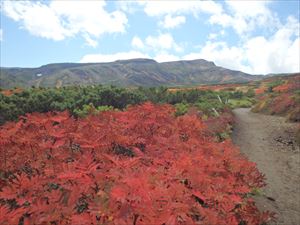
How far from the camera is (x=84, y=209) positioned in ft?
10.9

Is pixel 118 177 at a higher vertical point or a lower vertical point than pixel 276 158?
higher

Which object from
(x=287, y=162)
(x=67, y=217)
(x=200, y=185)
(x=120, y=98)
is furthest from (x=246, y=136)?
(x=67, y=217)

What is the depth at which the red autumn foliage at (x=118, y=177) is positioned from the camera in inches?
112

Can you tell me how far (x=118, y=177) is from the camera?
333 cm

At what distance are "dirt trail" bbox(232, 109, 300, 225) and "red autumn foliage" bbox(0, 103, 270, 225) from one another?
3733 millimetres

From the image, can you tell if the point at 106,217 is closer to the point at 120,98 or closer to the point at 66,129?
the point at 66,129

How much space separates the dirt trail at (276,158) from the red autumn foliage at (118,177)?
147 inches

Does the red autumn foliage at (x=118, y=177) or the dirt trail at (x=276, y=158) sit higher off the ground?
the red autumn foliage at (x=118, y=177)

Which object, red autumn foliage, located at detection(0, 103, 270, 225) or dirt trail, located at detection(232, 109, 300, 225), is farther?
dirt trail, located at detection(232, 109, 300, 225)

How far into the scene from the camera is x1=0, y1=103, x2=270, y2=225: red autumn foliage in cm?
283

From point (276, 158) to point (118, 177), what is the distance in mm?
11541

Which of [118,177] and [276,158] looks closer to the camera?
[118,177]

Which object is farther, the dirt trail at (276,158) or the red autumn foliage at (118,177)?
the dirt trail at (276,158)

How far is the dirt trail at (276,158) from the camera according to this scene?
886 cm
